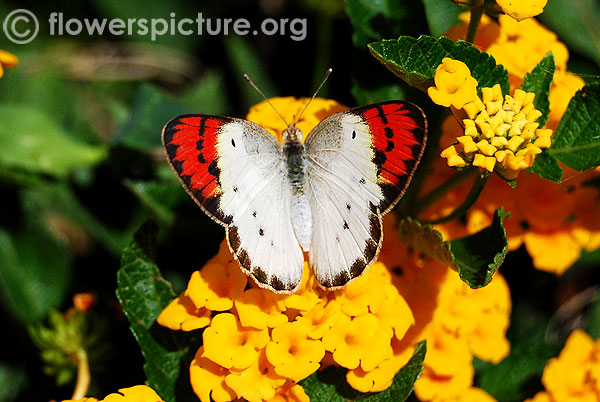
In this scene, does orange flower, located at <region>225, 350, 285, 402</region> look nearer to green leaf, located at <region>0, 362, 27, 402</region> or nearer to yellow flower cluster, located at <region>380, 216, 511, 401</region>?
yellow flower cluster, located at <region>380, 216, 511, 401</region>

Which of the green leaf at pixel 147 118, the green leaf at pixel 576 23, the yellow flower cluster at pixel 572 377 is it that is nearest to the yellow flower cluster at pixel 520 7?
the yellow flower cluster at pixel 572 377

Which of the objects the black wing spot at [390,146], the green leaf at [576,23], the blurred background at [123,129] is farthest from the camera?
the green leaf at [576,23]

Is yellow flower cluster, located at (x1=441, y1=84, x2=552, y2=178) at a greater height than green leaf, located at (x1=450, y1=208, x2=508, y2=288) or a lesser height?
greater

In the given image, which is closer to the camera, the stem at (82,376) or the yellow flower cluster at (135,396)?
the yellow flower cluster at (135,396)

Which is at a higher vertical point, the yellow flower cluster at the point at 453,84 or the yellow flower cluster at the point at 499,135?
the yellow flower cluster at the point at 453,84

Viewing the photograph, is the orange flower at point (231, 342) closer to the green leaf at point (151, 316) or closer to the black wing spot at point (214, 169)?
the green leaf at point (151, 316)

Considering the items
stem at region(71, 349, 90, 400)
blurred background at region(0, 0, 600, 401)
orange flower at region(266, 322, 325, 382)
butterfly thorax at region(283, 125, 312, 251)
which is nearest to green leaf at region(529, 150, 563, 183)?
blurred background at region(0, 0, 600, 401)

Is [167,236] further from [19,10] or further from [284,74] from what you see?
[19,10]
